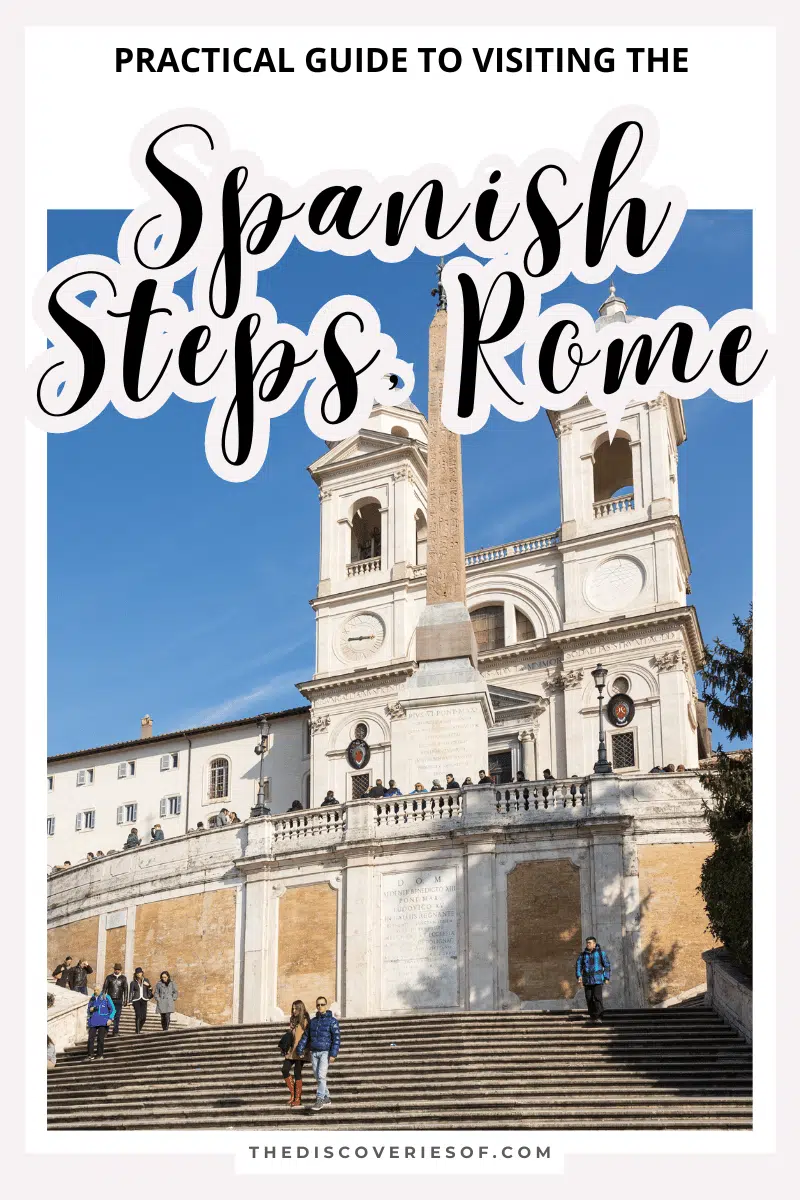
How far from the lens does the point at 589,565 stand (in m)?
46.1

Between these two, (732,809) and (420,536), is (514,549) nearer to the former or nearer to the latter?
(420,536)

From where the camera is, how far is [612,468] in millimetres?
50156

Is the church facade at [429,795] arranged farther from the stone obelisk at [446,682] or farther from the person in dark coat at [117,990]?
the person in dark coat at [117,990]

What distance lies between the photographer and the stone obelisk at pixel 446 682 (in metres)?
31.6

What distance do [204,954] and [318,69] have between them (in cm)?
2043

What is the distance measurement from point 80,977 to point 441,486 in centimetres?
1429

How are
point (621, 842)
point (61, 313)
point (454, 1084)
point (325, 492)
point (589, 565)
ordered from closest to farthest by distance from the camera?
point (61, 313) < point (454, 1084) < point (621, 842) < point (589, 565) < point (325, 492)

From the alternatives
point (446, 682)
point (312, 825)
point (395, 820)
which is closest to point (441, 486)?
point (446, 682)

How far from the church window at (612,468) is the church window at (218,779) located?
1670cm

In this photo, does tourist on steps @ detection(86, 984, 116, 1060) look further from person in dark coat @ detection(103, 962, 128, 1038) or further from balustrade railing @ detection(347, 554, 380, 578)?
balustrade railing @ detection(347, 554, 380, 578)

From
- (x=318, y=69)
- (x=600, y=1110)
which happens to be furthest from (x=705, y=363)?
(x=600, y=1110)

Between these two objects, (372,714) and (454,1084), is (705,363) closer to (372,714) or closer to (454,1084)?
(454,1084)

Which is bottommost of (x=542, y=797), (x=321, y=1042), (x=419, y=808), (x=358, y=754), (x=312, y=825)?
(x=321, y=1042)

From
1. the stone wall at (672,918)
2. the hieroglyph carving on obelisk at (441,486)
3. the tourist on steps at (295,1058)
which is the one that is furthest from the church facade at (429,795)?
the tourist on steps at (295,1058)
